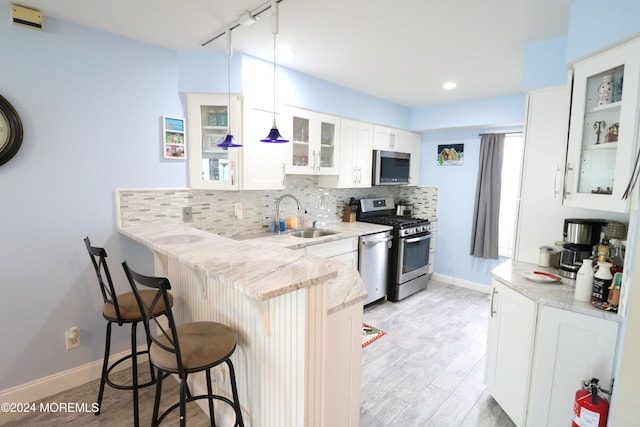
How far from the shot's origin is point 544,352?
1796mm

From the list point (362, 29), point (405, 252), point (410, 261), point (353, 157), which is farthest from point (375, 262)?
point (362, 29)

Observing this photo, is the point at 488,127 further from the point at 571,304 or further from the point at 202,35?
the point at 202,35

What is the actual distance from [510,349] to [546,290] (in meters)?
0.44

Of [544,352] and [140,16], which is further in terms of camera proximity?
[140,16]

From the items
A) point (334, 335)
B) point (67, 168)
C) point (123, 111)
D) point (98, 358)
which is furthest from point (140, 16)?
point (98, 358)

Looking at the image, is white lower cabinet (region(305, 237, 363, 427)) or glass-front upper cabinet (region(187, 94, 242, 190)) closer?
white lower cabinet (region(305, 237, 363, 427))

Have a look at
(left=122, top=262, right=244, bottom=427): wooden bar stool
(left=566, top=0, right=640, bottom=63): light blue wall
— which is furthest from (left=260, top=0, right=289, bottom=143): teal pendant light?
(left=566, top=0, right=640, bottom=63): light blue wall

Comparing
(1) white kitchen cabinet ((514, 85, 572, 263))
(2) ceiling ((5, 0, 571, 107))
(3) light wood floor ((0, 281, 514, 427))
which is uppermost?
(2) ceiling ((5, 0, 571, 107))

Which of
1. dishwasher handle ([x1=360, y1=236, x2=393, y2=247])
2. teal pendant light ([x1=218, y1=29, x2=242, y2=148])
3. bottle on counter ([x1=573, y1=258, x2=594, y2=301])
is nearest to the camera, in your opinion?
bottle on counter ([x1=573, y1=258, x2=594, y2=301])

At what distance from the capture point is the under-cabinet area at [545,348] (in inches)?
64.3

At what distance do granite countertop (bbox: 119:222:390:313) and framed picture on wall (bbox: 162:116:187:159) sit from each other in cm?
71

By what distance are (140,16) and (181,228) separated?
1.44 metres

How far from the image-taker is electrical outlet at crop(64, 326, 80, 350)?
2316 millimetres

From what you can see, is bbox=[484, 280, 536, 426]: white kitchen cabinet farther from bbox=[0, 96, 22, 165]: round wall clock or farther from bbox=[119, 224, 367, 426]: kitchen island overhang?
bbox=[0, 96, 22, 165]: round wall clock
